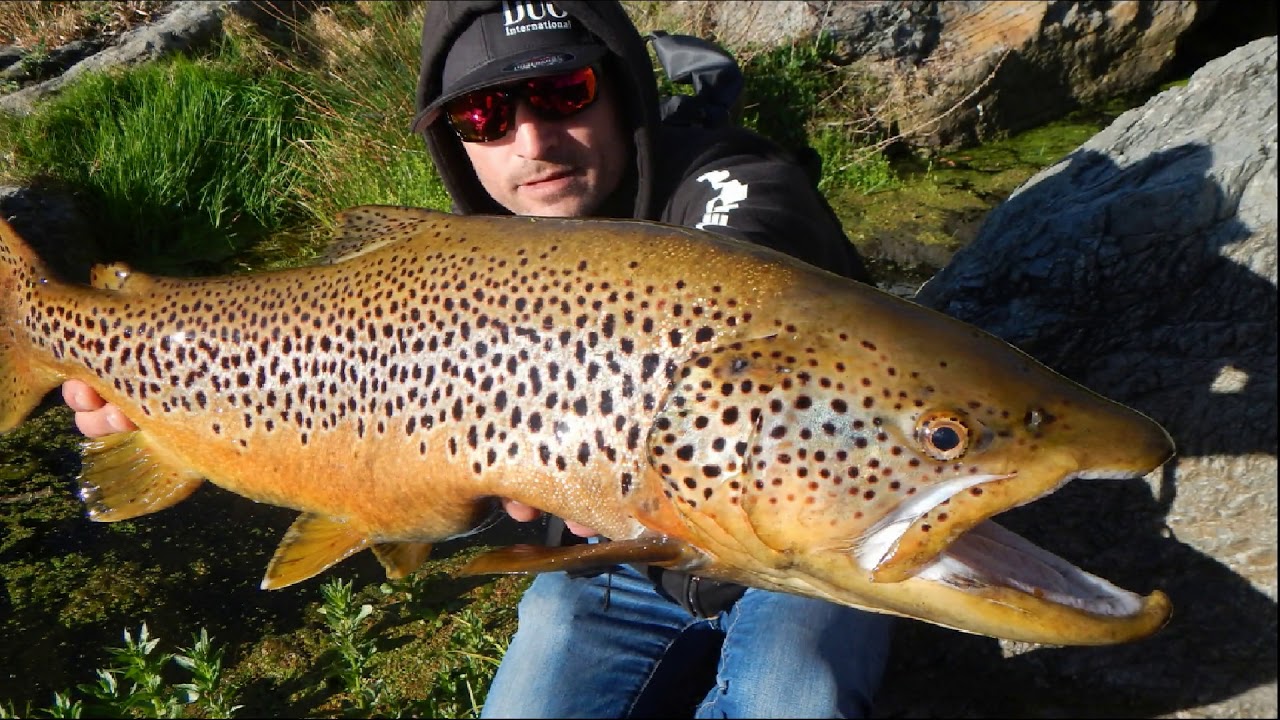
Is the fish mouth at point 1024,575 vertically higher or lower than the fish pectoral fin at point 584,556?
lower

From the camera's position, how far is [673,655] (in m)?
2.81

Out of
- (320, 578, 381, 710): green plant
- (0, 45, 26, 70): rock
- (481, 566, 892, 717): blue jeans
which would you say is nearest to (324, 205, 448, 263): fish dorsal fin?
(481, 566, 892, 717): blue jeans

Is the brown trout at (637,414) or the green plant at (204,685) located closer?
the brown trout at (637,414)

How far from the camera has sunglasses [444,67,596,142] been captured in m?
3.09

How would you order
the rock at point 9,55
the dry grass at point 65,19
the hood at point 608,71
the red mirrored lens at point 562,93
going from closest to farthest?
the red mirrored lens at point 562,93, the hood at point 608,71, the rock at point 9,55, the dry grass at point 65,19

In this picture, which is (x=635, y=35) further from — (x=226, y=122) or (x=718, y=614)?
(x=226, y=122)

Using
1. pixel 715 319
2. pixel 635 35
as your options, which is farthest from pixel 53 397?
pixel 715 319

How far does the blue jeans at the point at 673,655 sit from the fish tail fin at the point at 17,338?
1.75 m

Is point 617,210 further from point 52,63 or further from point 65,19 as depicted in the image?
point 65,19

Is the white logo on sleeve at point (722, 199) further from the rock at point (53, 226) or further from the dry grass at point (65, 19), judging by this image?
the dry grass at point (65, 19)

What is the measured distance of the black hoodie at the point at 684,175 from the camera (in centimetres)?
270

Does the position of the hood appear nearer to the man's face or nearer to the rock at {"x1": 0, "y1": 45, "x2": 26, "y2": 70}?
the man's face

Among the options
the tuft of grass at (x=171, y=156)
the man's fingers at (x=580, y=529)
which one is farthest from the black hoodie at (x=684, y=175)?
the tuft of grass at (x=171, y=156)

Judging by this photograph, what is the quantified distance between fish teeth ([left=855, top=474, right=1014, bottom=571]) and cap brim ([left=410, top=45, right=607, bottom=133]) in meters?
1.92
